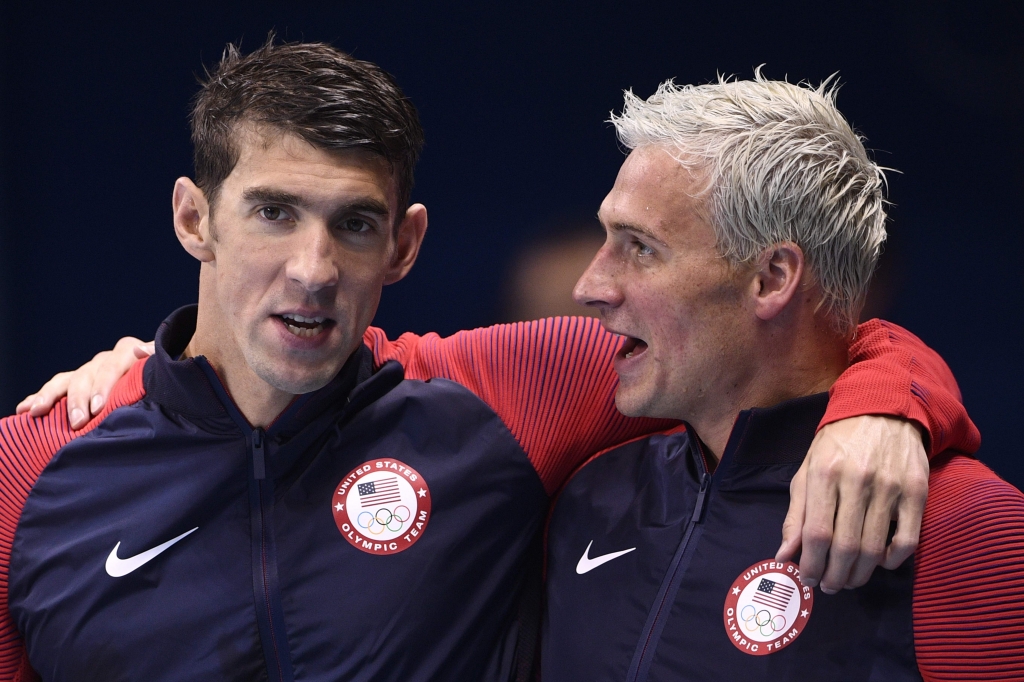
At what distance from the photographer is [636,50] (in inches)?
108

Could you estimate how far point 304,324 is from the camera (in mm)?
1502

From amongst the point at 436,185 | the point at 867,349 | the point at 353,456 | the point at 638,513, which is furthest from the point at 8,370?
the point at 867,349

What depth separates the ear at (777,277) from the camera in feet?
4.73

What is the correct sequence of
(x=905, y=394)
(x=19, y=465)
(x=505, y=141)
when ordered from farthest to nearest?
1. (x=505, y=141)
2. (x=19, y=465)
3. (x=905, y=394)

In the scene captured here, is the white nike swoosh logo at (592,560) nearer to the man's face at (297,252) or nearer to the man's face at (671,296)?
the man's face at (671,296)

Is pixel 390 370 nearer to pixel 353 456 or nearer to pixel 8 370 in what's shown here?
pixel 353 456

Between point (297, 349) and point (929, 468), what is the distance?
857 millimetres

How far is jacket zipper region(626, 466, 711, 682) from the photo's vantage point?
138 cm

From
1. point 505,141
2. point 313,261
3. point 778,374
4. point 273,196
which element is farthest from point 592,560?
point 505,141

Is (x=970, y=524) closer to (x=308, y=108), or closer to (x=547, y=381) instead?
(x=547, y=381)

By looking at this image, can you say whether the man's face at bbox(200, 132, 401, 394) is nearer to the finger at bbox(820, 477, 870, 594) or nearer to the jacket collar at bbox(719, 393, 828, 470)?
the jacket collar at bbox(719, 393, 828, 470)

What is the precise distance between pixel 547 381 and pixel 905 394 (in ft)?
1.77

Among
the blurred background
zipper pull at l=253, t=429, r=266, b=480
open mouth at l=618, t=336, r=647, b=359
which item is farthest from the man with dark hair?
the blurred background

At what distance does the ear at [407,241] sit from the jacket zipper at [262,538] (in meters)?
0.32
